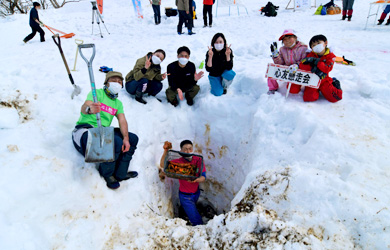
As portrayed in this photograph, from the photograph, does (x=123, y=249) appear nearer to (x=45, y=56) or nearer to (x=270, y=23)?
(x=45, y=56)

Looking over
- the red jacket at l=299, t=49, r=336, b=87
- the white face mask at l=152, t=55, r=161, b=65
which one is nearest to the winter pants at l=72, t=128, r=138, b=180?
the white face mask at l=152, t=55, r=161, b=65

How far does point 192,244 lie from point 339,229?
138cm

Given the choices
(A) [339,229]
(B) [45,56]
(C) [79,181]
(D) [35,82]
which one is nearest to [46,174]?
(C) [79,181]

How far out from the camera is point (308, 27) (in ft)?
28.0

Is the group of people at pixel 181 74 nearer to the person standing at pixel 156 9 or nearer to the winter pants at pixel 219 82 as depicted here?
the winter pants at pixel 219 82

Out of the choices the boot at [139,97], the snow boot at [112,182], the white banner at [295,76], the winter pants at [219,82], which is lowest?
the snow boot at [112,182]

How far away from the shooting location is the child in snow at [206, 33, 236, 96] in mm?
3816

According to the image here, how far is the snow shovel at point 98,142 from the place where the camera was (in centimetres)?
246

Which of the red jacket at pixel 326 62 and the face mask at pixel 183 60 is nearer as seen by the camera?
the red jacket at pixel 326 62

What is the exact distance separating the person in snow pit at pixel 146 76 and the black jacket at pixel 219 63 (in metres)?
0.91

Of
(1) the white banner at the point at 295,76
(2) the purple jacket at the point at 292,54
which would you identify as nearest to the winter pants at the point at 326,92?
A: (1) the white banner at the point at 295,76

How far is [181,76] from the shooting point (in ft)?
13.7

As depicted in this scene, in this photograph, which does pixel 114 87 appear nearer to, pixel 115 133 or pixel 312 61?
pixel 115 133

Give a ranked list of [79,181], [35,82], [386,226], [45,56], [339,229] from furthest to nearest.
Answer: [45,56] → [35,82] → [79,181] → [339,229] → [386,226]
